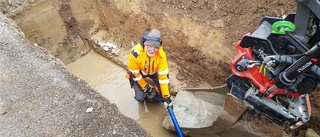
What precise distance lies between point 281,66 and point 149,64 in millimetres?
1881

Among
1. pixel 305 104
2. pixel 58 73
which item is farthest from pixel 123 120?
pixel 305 104

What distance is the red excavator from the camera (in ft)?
10.9

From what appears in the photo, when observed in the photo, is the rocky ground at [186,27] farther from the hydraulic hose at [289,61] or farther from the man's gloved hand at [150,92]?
the hydraulic hose at [289,61]

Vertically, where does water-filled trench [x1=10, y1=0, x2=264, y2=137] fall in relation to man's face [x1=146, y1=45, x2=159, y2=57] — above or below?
below

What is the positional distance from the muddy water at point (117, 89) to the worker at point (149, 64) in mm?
574

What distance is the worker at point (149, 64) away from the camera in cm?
433

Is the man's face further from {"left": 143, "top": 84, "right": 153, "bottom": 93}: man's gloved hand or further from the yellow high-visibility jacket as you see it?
{"left": 143, "top": 84, "right": 153, "bottom": 93}: man's gloved hand

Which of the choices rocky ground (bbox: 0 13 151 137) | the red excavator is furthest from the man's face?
the red excavator

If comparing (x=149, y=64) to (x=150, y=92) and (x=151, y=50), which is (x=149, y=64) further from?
(x=150, y=92)

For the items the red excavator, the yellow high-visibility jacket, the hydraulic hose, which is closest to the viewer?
the red excavator

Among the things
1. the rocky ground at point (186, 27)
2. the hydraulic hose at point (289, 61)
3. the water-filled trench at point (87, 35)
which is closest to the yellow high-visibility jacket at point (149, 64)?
the water-filled trench at point (87, 35)

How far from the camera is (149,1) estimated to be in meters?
6.59

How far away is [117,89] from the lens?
20.3 feet

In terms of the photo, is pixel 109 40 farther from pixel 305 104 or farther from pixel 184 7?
pixel 305 104
